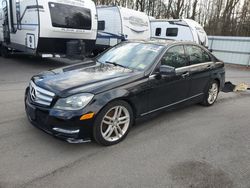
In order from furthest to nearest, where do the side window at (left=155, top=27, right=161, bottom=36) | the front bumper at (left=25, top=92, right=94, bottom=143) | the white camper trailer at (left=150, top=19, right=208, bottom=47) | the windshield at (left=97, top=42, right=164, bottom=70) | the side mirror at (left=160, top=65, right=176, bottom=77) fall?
1. the side window at (left=155, top=27, right=161, bottom=36)
2. the white camper trailer at (left=150, top=19, right=208, bottom=47)
3. the windshield at (left=97, top=42, right=164, bottom=70)
4. the side mirror at (left=160, top=65, right=176, bottom=77)
5. the front bumper at (left=25, top=92, right=94, bottom=143)

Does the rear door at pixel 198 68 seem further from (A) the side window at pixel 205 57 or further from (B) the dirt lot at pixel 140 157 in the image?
(B) the dirt lot at pixel 140 157

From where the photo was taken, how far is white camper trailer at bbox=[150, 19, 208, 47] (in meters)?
15.5

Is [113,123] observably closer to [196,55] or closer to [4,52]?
[196,55]

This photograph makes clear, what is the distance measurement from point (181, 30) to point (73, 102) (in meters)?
14.1

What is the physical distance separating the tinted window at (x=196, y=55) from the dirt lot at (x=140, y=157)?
1.25 metres

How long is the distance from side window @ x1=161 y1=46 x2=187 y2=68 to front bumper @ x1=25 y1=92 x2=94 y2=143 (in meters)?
1.85

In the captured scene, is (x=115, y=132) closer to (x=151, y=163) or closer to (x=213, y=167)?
(x=151, y=163)

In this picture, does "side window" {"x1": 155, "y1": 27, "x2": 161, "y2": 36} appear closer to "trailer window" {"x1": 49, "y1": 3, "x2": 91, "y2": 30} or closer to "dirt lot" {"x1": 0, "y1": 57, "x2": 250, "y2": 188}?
"trailer window" {"x1": 49, "y1": 3, "x2": 91, "y2": 30}

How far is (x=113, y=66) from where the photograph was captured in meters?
4.33

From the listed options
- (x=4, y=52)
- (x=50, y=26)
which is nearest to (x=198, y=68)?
(x=50, y=26)

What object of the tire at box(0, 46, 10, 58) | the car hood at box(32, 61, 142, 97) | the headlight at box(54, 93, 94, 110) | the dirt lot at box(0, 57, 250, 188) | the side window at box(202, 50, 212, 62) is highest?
the side window at box(202, 50, 212, 62)

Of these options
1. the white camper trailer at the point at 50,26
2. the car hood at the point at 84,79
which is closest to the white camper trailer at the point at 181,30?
the white camper trailer at the point at 50,26

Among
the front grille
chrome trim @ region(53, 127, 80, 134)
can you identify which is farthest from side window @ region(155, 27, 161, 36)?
chrome trim @ region(53, 127, 80, 134)

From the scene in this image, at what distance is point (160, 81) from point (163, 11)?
2633 centimetres
